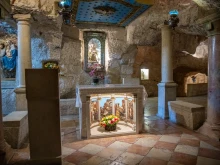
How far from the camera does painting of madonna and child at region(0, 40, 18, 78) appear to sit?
7.76 metres

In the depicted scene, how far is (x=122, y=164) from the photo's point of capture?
302 centimetres

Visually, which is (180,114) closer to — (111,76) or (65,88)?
(111,76)

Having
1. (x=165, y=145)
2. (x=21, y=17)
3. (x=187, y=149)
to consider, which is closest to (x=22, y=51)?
(x=21, y=17)

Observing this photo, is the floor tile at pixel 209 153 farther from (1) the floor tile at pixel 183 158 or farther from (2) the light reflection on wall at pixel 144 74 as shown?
(2) the light reflection on wall at pixel 144 74

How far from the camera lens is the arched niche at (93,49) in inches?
325

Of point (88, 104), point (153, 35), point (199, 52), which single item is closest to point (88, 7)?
point (88, 104)

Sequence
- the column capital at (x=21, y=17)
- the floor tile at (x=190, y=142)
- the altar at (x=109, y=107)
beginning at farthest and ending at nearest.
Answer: the column capital at (x=21, y=17), the altar at (x=109, y=107), the floor tile at (x=190, y=142)

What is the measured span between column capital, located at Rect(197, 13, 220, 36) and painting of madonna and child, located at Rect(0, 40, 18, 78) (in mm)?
7736

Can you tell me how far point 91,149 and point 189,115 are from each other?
3065 mm

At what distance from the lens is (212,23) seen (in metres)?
4.11

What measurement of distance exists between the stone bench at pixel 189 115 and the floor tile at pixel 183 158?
1809mm

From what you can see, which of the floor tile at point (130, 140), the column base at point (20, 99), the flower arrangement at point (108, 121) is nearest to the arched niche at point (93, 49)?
the column base at point (20, 99)

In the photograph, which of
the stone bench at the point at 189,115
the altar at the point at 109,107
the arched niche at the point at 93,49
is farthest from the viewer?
the arched niche at the point at 93,49

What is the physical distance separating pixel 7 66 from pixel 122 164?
Answer: 7.24m
